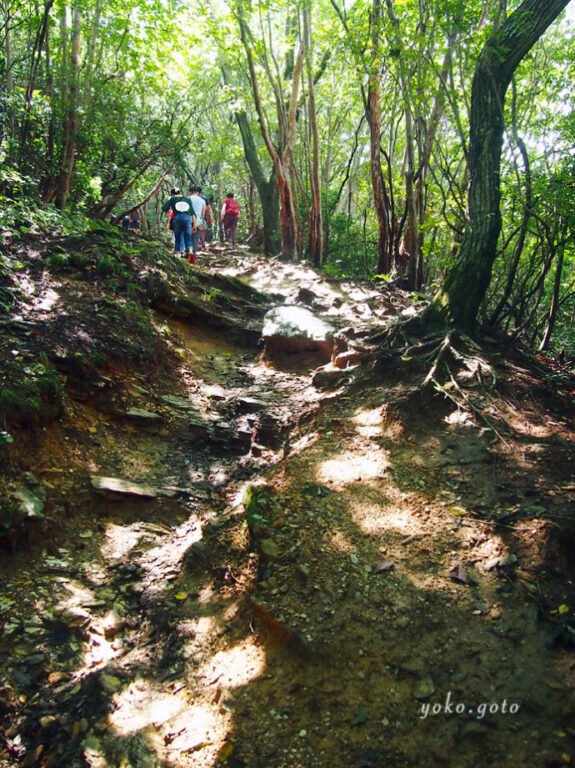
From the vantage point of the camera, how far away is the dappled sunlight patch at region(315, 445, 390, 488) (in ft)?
13.2

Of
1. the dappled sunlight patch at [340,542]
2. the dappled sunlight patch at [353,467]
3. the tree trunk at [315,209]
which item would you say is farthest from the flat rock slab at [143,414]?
the tree trunk at [315,209]

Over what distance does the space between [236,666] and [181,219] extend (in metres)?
9.02

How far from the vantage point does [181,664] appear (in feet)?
9.27

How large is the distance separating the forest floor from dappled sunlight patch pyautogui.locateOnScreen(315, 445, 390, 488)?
2 cm

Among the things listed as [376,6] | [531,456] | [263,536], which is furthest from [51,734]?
[376,6]

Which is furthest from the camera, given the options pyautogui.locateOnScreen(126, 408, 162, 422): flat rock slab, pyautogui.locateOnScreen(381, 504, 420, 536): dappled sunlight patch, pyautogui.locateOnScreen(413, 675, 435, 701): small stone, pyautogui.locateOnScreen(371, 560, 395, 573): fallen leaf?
pyautogui.locateOnScreen(126, 408, 162, 422): flat rock slab

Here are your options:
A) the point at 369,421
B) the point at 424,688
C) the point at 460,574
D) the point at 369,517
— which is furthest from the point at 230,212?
the point at 424,688

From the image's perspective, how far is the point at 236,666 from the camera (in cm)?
271

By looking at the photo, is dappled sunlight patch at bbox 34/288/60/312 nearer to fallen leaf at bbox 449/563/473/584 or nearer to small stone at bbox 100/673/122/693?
small stone at bbox 100/673/122/693

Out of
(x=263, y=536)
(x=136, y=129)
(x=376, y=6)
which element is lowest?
(x=263, y=536)

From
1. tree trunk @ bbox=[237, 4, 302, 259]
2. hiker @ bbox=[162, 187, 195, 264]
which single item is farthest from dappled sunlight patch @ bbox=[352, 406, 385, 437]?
tree trunk @ bbox=[237, 4, 302, 259]

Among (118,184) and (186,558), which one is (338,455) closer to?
(186,558)

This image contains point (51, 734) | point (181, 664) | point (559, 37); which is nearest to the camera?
point (51, 734)

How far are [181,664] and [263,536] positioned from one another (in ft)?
3.18
